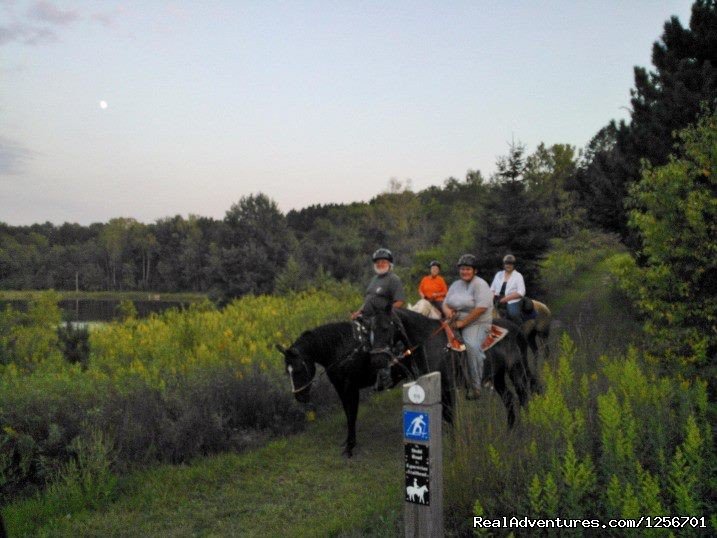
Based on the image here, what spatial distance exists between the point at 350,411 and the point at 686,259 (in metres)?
5.98

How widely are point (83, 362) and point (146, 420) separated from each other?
5253mm

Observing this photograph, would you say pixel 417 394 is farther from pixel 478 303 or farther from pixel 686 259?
pixel 686 259

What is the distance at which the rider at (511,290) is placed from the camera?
38.1 feet

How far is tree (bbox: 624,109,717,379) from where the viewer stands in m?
8.74

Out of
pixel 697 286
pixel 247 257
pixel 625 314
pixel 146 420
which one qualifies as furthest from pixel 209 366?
pixel 247 257

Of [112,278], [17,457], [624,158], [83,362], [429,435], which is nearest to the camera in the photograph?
[429,435]

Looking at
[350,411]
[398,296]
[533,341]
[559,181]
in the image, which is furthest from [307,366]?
[559,181]

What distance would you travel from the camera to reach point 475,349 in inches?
302

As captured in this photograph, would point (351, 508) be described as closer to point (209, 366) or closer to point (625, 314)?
point (209, 366)

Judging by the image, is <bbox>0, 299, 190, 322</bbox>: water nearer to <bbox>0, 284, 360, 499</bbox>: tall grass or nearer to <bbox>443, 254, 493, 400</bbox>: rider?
<bbox>0, 284, 360, 499</bbox>: tall grass

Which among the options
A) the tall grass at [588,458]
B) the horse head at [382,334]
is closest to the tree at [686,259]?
the tall grass at [588,458]

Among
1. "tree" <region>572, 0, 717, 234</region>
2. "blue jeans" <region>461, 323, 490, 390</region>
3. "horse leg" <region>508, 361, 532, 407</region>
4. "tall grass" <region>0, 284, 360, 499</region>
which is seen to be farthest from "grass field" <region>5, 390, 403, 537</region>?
"tree" <region>572, 0, 717, 234</region>

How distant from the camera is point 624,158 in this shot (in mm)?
17766

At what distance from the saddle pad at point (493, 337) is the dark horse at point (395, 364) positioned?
12 centimetres
